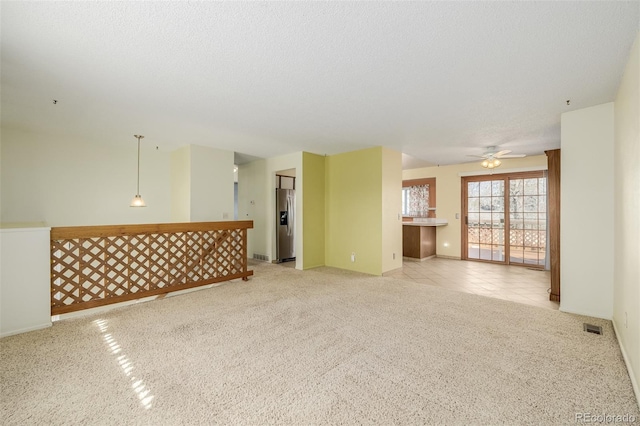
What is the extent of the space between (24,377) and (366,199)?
178 inches

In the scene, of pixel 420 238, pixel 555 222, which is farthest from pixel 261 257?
pixel 555 222

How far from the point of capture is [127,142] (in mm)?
4598

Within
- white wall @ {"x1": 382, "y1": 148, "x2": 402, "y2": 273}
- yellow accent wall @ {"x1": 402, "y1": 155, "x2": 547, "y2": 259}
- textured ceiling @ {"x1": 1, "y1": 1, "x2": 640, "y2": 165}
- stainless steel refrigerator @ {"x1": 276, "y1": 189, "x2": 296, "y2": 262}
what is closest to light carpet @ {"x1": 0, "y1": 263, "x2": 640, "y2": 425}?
white wall @ {"x1": 382, "y1": 148, "x2": 402, "y2": 273}

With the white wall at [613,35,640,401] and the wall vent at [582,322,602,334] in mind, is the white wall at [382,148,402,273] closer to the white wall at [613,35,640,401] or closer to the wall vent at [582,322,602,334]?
the wall vent at [582,322,602,334]

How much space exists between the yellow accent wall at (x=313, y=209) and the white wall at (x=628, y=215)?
418 cm

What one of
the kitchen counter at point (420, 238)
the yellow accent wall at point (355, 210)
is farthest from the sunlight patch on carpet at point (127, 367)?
the kitchen counter at point (420, 238)

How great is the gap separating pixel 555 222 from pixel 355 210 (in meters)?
2.97

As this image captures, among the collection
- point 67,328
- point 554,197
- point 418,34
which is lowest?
point 67,328

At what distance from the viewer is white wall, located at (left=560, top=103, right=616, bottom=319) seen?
2779 mm

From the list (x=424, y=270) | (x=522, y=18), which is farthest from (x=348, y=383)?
(x=424, y=270)

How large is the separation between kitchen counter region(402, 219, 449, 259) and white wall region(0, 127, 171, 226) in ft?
18.2

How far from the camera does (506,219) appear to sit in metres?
5.80

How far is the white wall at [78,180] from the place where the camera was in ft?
13.1

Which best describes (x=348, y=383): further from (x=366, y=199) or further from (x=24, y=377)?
(x=366, y=199)
